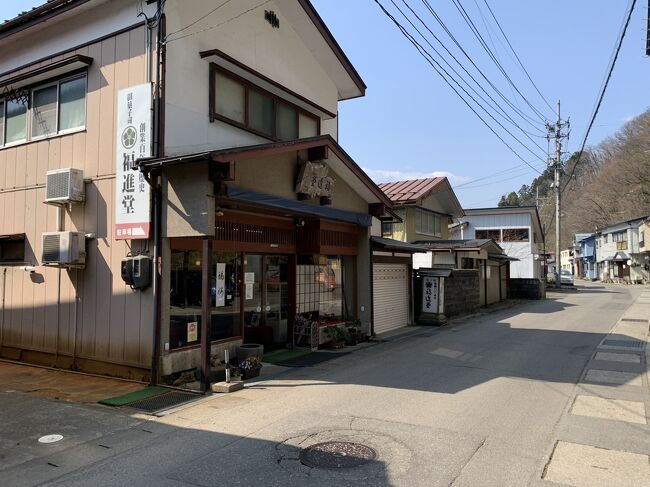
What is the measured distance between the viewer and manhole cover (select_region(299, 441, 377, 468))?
16.6 ft

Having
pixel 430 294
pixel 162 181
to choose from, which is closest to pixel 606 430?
pixel 162 181

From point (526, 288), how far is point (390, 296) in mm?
20270

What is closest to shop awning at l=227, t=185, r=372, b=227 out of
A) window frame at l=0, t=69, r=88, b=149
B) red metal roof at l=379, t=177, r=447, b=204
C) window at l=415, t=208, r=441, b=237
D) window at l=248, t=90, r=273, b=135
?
window at l=248, t=90, r=273, b=135

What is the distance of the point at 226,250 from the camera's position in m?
9.90

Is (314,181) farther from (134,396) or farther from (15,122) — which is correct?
(15,122)

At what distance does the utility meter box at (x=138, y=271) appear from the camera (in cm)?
847

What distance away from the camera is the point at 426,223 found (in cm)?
2586

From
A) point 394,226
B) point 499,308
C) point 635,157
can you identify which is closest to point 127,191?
point 394,226

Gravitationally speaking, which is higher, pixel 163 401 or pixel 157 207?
pixel 157 207

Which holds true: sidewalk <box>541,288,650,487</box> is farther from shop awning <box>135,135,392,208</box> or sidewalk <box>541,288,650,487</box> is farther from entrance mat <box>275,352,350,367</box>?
shop awning <box>135,135,392,208</box>

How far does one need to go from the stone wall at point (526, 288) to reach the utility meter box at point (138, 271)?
97.8ft

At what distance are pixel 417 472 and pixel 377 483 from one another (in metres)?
0.49

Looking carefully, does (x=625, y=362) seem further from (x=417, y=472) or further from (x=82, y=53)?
(x=82, y=53)

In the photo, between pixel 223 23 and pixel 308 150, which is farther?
pixel 308 150
